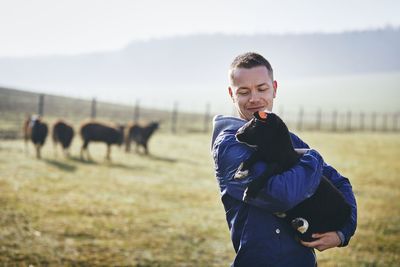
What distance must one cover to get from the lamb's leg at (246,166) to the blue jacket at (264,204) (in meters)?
0.03

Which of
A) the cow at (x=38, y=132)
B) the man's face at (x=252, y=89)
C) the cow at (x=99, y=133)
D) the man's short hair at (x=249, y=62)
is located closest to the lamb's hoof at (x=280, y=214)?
the man's face at (x=252, y=89)

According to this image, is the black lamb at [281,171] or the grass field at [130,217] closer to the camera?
the black lamb at [281,171]

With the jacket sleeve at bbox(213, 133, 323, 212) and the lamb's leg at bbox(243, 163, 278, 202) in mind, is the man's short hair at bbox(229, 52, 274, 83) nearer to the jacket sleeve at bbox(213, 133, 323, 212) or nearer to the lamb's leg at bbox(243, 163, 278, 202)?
the jacket sleeve at bbox(213, 133, 323, 212)

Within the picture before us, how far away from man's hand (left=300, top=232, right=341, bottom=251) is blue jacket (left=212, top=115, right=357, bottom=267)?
1.8 inches

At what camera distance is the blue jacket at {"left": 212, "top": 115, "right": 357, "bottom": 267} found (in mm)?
1869

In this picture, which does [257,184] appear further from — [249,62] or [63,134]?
[63,134]

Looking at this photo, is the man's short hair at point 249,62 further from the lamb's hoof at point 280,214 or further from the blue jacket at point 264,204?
the lamb's hoof at point 280,214

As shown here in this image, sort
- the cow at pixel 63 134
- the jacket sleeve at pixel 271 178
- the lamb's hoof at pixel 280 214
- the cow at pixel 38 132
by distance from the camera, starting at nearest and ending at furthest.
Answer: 1. the jacket sleeve at pixel 271 178
2. the lamb's hoof at pixel 280 214
3. the cow at pixel 38 132
4. the cow at pixel 63 134

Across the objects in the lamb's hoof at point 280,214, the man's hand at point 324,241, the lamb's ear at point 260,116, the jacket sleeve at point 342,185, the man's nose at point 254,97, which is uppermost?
the man's nose at point 254,97

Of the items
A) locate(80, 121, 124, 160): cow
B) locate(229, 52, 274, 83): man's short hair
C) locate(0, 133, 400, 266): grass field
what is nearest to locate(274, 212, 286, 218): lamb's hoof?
locate(229, 52, 274, 83): man's short hair

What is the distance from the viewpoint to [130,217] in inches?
275

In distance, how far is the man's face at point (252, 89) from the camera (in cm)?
213

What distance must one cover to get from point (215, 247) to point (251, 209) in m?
3.91

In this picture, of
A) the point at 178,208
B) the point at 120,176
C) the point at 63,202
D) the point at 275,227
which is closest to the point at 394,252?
the point at 178,208
